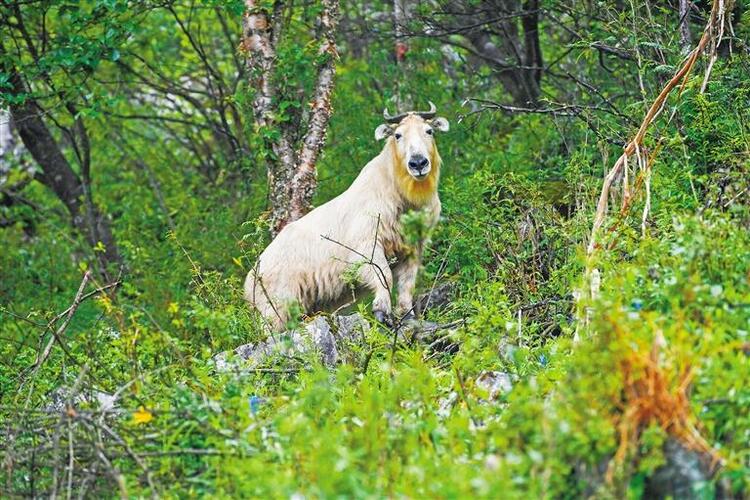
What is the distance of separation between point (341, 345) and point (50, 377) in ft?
6.08

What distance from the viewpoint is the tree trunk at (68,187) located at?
1362cm

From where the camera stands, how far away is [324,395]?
17.1 feet

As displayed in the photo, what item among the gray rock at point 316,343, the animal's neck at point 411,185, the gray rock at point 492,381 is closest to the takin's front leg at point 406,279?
the animal's neck at point 411,185

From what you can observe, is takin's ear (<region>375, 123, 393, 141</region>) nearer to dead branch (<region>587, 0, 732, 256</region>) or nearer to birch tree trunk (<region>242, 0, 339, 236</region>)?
birch tree trunk (<region>242, 0, 339, 236</region>)

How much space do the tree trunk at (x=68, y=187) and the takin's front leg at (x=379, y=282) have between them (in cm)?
503

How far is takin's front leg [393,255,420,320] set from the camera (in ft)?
30.1

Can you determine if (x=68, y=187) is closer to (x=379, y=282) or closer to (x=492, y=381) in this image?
(x=379, y=282)

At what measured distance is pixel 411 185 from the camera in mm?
9281

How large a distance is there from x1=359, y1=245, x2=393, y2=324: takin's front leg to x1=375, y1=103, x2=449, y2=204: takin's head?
22.3 inches

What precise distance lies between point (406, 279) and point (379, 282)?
334mm

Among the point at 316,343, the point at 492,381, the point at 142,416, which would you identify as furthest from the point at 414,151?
the point at 142,416

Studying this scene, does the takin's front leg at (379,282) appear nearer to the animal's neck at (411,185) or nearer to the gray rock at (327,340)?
the gray rock at (327,340)

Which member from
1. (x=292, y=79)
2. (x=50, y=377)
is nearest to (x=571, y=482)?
(x=50, y=377)

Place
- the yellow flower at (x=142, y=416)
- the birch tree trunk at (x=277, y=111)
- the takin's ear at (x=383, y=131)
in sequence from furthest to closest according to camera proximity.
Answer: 1. the birch tree trunk at (x=277, y=111)
2. the takin's ear at (x=383, y=131)
3. the yellow flower at (x=142, y=416)
